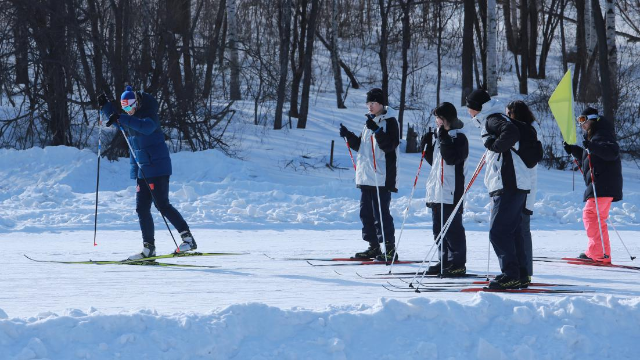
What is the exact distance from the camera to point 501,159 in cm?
634

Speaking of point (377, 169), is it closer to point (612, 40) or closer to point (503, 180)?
point (503, 180)

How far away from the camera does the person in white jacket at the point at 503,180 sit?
621 cm

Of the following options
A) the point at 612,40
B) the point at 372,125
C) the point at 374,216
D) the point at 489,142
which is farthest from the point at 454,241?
the point at 612,40

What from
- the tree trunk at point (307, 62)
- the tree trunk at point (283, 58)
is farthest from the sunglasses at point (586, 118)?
the tree trunk at point (307, 62)

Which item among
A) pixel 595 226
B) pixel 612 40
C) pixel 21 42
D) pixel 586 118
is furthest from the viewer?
pixel 612 40

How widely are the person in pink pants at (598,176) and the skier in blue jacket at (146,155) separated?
13.7 feet

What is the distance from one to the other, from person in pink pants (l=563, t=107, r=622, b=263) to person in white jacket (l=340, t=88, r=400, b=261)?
1.91 m

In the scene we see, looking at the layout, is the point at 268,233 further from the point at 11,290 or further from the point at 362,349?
the point at 362,349

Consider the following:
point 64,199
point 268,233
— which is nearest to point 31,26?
point 64,199

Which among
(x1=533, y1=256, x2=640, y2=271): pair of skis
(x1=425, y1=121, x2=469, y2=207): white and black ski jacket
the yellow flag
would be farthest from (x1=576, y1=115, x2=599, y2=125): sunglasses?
(x1=425, y1=121, x2=469, y2=207): white and black ski jacket

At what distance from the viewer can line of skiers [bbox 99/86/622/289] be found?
6.34 meters

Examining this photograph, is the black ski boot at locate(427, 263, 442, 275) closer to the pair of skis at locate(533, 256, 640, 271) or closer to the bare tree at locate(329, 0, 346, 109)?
the pair of skis at locate(533, 256, 640, 271)

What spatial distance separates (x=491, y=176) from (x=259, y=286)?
2175 mm

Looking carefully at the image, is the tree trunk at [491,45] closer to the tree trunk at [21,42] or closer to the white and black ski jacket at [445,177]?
the tree trunk at [21,42]
